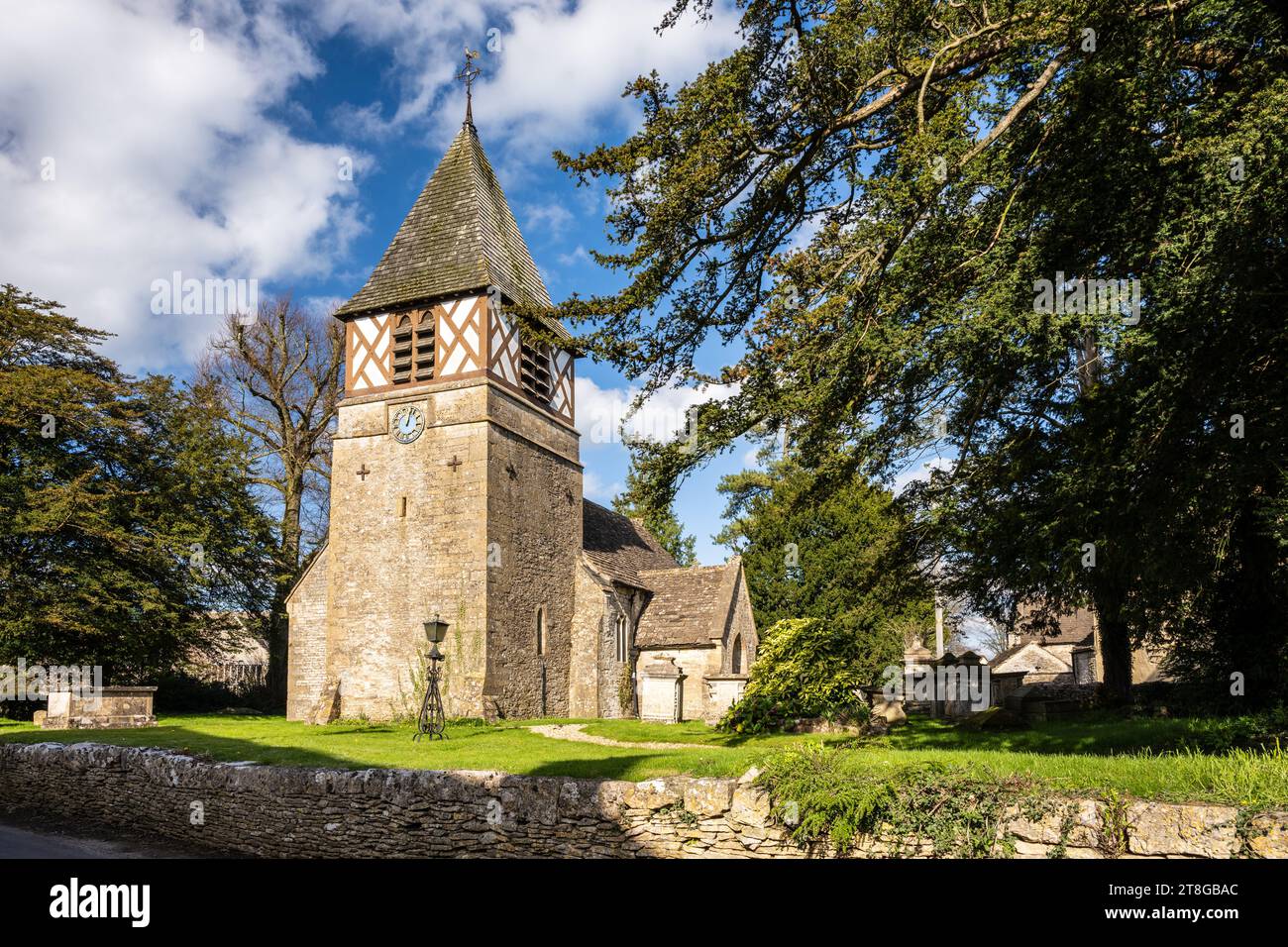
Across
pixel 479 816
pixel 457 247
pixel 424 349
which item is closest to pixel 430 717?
pixel 479 816

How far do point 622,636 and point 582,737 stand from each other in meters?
7.90

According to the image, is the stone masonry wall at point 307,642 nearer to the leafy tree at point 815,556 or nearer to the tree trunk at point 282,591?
the tree trunk at point 282,591

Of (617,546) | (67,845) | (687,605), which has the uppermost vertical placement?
(617,546)

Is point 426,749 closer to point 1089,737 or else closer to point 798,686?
point 798,686

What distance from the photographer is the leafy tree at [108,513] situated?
2203cm

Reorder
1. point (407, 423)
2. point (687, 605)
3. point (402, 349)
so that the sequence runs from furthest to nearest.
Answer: point (687, 605)
point (402, 349)
point (407, 423)

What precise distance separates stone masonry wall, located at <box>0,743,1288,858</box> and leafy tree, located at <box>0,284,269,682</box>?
11.7 metres

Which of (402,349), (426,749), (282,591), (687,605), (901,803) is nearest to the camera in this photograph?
(901,803)

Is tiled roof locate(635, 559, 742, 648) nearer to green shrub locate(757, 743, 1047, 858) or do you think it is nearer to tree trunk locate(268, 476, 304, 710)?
tree trunk locate(268, 476, 304, 710)

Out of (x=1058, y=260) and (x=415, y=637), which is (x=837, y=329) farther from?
(x=415, y=637)

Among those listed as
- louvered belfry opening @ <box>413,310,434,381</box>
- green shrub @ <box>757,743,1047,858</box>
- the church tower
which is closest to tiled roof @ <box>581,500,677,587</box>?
the church tower

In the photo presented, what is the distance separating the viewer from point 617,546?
27922 mm

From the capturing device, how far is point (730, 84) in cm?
770

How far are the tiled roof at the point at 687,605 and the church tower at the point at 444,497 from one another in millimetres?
2900
